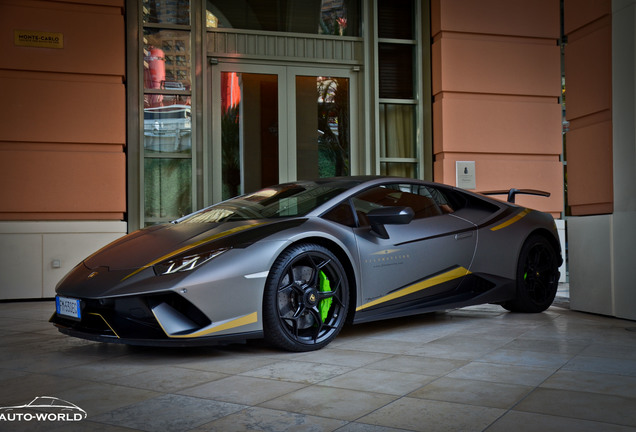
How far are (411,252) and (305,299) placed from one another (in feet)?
3.29

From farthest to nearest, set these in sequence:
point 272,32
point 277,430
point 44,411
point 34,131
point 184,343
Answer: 1. point 272,32
2. point 34,131
3. point 184,343
4. point 44,411
5. point 277,430

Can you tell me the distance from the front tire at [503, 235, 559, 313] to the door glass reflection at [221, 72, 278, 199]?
3.86 metres

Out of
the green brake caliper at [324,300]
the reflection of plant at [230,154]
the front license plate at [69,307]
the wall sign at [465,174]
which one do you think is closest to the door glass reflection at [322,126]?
the reflection of plant at [230,154]

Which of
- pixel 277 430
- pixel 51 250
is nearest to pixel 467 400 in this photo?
pixel 277 430

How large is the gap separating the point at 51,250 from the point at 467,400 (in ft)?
19.4

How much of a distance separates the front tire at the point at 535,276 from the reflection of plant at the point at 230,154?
395cm

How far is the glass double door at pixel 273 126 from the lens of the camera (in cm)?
845

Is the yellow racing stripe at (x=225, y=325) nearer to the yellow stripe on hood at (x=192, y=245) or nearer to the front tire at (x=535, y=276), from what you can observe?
the yellow stripe on hood at (x=192, y=245)

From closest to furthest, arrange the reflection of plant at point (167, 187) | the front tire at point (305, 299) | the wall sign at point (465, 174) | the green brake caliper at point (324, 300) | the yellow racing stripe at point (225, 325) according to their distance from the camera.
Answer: the yellow racing stripe at point (225, 325), the front tire at point (305, 299), the green brake caliper at point (324, 300), the reflection of plant at point (167, 187), the wall sign at point (465, 174)

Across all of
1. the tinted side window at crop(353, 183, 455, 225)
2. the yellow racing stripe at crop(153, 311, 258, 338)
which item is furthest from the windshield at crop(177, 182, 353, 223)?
the yellow racing stripe at crop(153, 311, 258, 338)

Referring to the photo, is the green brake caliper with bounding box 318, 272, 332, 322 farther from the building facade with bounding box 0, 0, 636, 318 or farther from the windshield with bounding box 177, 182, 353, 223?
the building facade with bounding box 0, 0, 636, 318

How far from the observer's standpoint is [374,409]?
2.70 metres

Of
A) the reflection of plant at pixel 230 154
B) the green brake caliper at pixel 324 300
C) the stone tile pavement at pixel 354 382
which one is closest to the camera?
the stone tile pavement at pixel 354 382

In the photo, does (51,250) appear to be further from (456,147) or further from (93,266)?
(456,147)
